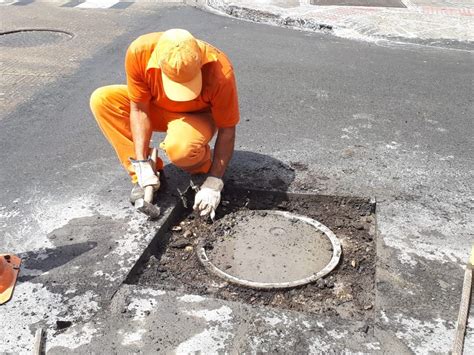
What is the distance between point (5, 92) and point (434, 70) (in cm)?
479

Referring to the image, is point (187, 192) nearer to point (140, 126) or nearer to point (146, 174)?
point (146, 174)

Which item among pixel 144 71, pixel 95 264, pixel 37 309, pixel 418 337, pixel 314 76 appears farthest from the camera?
pixel 314 76

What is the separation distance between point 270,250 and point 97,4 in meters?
7.93

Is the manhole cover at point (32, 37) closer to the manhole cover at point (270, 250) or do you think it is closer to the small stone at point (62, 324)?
the manhole cover at point (270, 250)

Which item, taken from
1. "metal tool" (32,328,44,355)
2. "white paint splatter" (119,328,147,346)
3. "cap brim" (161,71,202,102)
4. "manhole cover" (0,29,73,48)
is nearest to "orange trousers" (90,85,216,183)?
"cap brim" (161,71,202,102)

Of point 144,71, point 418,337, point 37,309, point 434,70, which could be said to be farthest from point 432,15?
point 37,309

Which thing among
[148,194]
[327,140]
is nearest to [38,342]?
[148,194]

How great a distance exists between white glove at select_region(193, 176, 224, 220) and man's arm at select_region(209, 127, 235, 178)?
0.22 ft

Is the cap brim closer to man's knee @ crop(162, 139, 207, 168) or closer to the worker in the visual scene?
the worker

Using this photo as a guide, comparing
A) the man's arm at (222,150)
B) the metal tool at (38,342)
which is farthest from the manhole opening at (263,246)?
the metal tool at (38,342)

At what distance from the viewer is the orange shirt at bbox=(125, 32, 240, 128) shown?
3207 mm

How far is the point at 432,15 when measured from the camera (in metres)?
8.92

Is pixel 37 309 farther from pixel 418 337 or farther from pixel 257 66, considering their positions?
pixel 257 66

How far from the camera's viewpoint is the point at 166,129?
3762 millimetres
